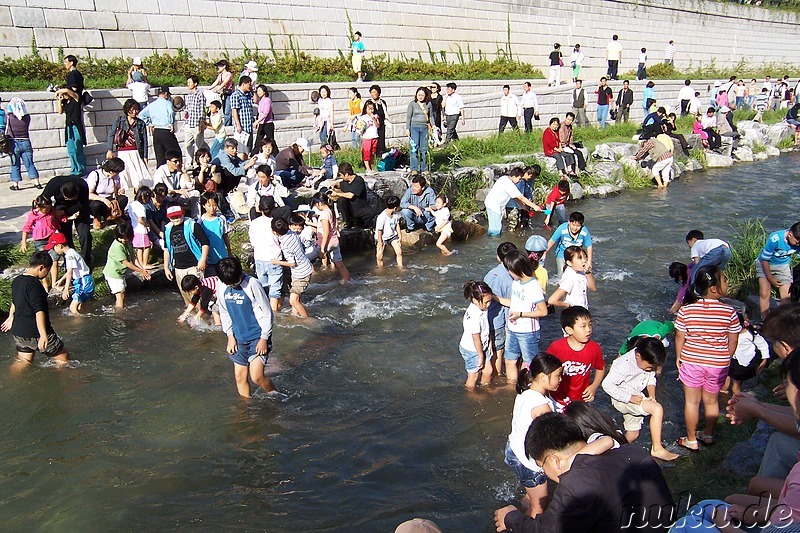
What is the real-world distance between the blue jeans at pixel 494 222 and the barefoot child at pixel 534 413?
7.43 metres

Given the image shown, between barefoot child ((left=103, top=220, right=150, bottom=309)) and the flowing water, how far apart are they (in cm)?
29

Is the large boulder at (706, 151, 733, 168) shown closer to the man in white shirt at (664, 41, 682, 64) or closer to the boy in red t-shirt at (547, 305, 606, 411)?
the man in white shirt at (664, 41, 682, 64)

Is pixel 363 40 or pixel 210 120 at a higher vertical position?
pixel 363 40

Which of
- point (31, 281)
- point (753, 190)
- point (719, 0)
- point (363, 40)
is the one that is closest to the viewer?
point (31, 281)

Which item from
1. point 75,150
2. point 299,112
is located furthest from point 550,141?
point 75,150

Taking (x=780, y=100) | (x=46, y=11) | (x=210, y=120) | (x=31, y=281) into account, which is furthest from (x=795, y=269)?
(x=780, y=100)

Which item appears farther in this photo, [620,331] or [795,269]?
[620,331]

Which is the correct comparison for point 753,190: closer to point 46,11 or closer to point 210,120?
point 210,120

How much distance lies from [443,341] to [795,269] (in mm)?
4122

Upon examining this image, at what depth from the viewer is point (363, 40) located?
1995 cm

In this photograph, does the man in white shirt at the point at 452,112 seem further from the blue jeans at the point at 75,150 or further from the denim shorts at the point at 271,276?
the denim shorts at the point at 271,276

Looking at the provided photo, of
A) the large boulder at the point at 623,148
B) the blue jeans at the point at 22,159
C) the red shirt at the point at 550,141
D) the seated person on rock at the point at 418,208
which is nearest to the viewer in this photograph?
the blue jeans at the point at 22,159

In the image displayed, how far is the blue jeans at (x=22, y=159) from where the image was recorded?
452 inches

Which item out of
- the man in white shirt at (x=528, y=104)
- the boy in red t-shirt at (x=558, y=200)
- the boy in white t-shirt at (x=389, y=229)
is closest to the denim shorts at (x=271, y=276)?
the boy in white t-shirt at (x=389, y=229)
